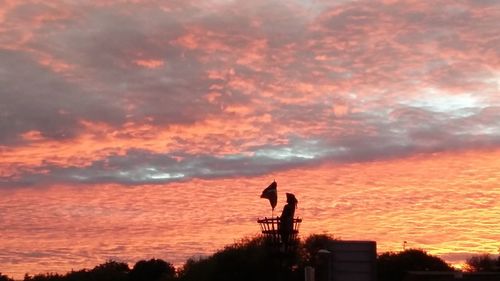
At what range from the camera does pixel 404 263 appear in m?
103

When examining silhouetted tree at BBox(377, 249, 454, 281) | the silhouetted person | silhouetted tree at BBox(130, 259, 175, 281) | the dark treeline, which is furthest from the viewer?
silhouetted tree at BBox(130, 259, 175, 281)

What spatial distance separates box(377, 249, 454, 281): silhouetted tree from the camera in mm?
100062

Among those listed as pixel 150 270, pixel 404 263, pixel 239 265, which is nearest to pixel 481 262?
pixel 404 263

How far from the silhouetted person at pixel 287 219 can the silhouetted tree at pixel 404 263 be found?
62674 millimetres

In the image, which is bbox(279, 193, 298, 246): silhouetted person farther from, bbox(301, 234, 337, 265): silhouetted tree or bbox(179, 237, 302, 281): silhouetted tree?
bbox(301, 234, 337, 265): silhouetted tree

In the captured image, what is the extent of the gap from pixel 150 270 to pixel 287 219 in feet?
382

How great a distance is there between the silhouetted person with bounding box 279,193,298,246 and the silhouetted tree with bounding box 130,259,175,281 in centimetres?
11077

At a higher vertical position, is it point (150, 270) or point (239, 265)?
point (150, 270)

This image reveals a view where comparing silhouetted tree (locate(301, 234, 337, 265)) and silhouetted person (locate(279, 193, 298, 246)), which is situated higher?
silhouetted tree (locate(301, 234, 337, 265))

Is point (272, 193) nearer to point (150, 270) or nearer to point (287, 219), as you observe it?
point (287, 219)

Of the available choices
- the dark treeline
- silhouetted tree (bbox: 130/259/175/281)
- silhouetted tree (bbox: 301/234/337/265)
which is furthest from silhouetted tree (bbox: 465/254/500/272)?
silhouetted tree (bbox: 130/259/175/281)

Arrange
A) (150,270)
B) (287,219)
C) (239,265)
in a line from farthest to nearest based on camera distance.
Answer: (150,270), (239,265), (287,219)

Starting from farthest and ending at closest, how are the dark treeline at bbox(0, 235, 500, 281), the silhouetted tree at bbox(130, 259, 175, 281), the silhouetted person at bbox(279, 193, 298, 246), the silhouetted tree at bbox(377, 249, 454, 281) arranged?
the silhouetted tree at bbox(130, 259, 175, 281) → the silhouetted tree at bbox(377, 249, 454, 281) → the dark treeline at bbox(0, 235, 500, 281) → the silhouetted person at bbox(279, 193, 298, 246)

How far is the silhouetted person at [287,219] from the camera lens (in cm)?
3770
